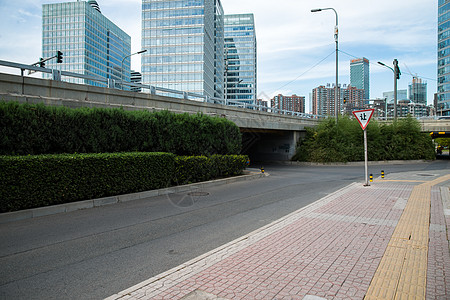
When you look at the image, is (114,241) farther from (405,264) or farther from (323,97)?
(323,97)

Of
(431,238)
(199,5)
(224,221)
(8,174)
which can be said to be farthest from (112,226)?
(199,5)

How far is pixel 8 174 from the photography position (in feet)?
25.5

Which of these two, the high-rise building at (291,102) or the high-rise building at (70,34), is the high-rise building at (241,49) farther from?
the high-rise building at (291,102)

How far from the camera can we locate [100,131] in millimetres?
11078

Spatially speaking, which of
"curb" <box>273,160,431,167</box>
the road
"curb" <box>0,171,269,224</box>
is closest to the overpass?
"curb" <box>273,160,431,167</box>

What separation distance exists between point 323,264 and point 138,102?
1235cm

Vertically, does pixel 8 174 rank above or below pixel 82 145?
below

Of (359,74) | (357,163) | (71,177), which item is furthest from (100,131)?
(359,74)

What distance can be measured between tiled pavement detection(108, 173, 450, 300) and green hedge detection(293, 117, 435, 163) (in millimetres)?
22616

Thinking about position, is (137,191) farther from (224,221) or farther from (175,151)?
(224,221)

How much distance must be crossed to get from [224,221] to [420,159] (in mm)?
32371

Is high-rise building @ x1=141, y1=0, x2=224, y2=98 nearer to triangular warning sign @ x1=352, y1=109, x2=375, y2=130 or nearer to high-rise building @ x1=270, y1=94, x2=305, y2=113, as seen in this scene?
high-rise building @ x1=270, y1=94, x2=305, y2=113

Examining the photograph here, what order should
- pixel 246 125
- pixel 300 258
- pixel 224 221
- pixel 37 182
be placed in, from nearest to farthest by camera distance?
1. pixel 300 258
2. pixel 224 221
3. pixel 37 182
4. pixel 246 125

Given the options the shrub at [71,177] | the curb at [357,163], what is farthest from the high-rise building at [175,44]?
the shrub at [71,177]
